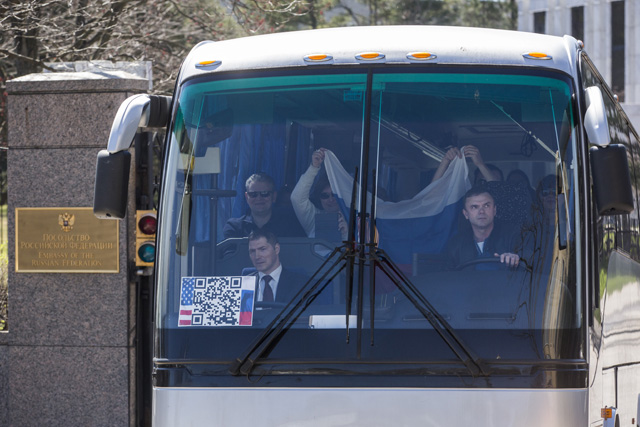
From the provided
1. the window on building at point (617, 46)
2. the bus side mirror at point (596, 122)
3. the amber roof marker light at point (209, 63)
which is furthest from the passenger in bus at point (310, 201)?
the window on building at point (617, 46)

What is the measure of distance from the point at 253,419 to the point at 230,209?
3.84 ft

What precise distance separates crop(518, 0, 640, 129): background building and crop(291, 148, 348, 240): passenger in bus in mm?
50624

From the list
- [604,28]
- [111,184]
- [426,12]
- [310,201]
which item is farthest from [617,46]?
[111,184]

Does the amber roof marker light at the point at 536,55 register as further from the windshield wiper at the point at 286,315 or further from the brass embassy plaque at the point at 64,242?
the brass embassy plaque at the point at 64,242

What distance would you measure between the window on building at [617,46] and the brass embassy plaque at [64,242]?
50.0 m

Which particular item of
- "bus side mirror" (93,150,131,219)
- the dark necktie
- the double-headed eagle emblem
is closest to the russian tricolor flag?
the dark necktie

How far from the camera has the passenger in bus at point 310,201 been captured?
524 centimetres

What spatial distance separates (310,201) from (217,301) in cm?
73

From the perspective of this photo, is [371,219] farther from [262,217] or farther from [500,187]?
[500,187]

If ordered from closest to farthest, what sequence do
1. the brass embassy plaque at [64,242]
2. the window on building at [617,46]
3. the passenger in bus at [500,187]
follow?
1. the passenger in bus at [500,187]
2. the brass embassy plaque at [64,242]
3. the window on building at [617,46]

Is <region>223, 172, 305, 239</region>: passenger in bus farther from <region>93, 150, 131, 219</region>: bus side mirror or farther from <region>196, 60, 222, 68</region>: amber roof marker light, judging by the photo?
<region>196, 60, 222, 68</region>: amber roof marker light

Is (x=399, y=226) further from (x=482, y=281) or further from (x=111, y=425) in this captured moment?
(x=111, y=425)

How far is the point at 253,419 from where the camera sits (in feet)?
16.3

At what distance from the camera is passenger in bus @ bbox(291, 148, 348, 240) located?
5242 millimetres
